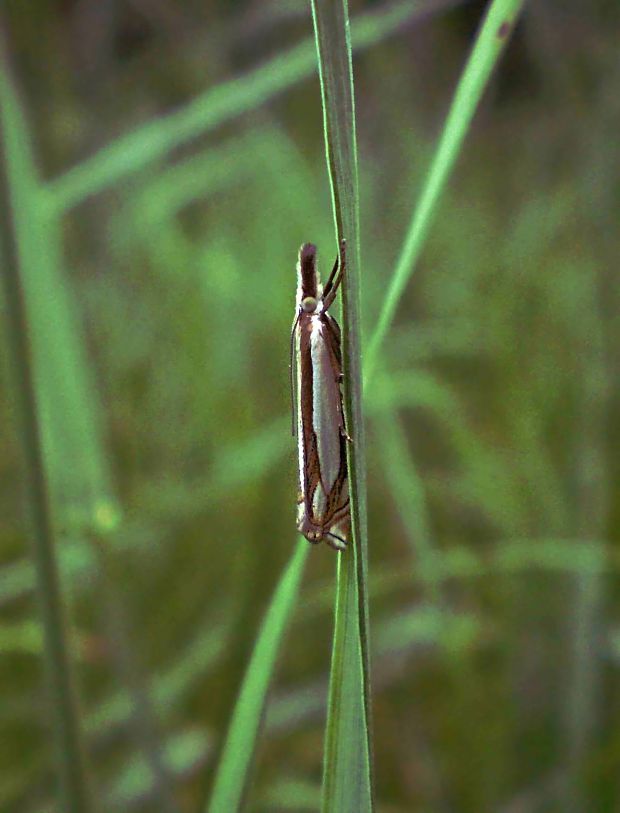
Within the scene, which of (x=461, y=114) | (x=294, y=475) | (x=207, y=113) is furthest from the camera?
(x=207, y=113)

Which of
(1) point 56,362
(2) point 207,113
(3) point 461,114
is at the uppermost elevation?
(2) point 207,113

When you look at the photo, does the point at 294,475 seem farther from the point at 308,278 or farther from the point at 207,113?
the point at 207,113

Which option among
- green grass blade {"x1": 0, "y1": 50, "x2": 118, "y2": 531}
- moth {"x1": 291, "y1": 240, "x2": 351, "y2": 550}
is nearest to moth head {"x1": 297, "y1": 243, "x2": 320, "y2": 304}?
moth {"x1": 291, "y1": 240, "x2": 351, "y2": 550}

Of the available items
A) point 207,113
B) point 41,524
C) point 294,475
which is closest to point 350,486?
point 41,524

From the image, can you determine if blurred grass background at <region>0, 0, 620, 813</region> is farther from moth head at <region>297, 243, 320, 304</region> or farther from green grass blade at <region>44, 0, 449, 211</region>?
moth head at <region>297, 243, 320, 304</region>

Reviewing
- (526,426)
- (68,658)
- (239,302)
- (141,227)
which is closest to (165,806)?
(68,658)

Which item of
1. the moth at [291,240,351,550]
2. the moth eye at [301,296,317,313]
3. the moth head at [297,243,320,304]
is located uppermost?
the moth head at [297,243,320,304]

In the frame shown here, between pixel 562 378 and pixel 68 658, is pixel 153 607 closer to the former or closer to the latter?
pixel 562 378
